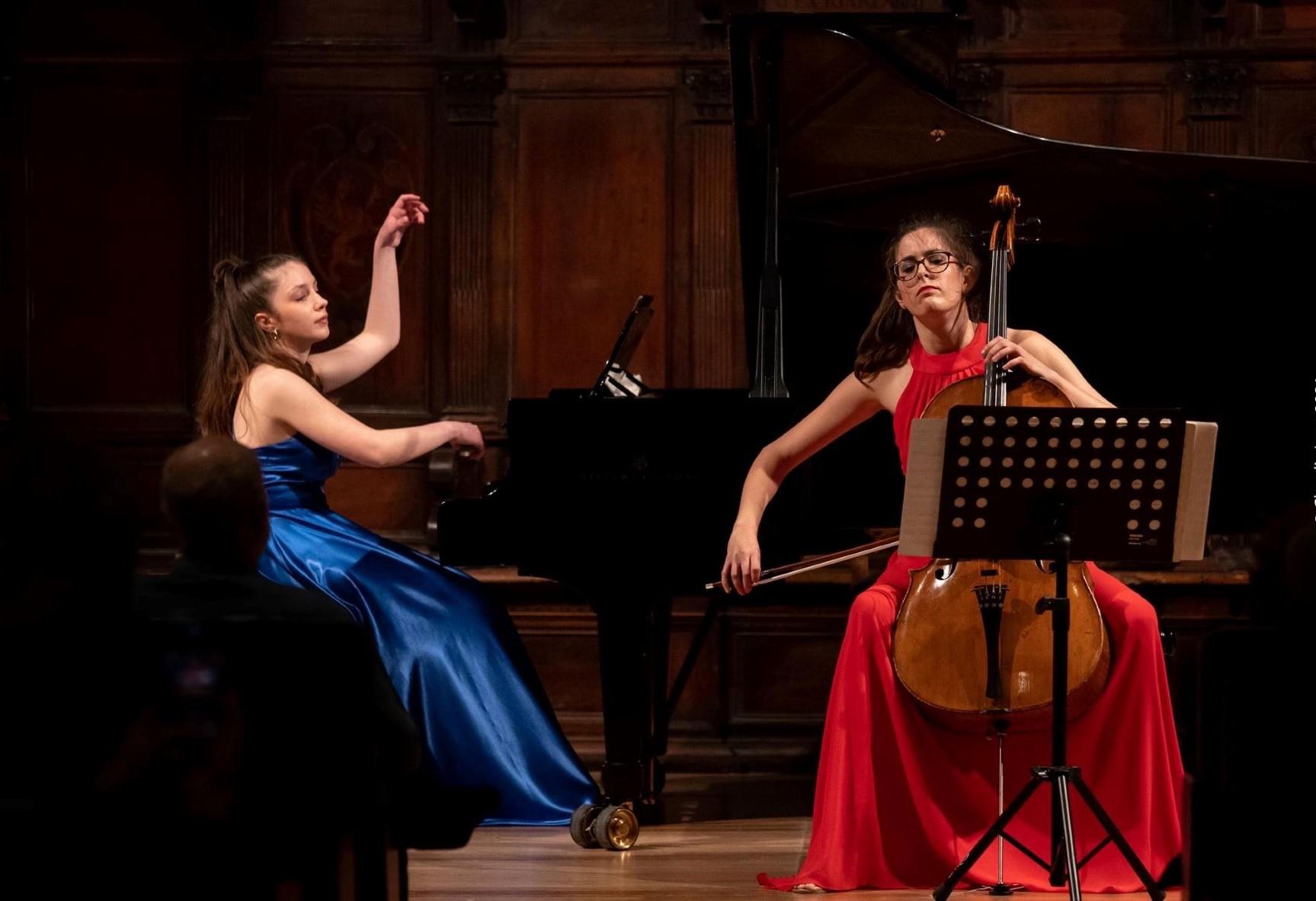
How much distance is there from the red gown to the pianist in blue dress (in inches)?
37.4

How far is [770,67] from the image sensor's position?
3637 mm

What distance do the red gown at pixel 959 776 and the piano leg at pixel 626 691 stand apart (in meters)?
0.63

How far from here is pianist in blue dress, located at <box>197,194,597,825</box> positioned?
3830 mm

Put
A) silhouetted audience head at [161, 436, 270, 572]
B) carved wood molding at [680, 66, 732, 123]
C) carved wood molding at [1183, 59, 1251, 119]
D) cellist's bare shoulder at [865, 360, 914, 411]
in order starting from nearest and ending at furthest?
1. silhouetted audience head at [161, 436, 270, 572]
2. cellist's bare shoulder at [865, 360, 914, 411]
3. carved wood molding at [1183, 59, 1251, 119]
4. carved wood molding at [680, 66, 732, 123]

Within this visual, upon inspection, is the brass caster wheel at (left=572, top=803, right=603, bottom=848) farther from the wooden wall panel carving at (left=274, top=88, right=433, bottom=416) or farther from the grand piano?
the wooden wall panel carving at (left=274, top=88, right=433, bottom=416)

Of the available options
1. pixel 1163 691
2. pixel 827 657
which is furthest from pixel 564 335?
pixel 1163 691

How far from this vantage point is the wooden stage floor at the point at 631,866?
327cm

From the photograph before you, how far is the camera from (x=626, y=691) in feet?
12.4

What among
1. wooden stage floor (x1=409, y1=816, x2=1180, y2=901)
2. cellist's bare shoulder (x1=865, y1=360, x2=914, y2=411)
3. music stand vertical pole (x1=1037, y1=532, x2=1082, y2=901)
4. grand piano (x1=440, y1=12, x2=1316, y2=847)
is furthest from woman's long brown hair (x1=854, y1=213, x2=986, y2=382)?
wooden stage floor (x1=409, y1=816, x2=1180, y2=901)

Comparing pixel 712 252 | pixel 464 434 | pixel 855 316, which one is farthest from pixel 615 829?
pixel 712 252

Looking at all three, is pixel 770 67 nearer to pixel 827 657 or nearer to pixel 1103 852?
pixel 1103 852

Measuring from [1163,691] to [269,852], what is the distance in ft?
7.00

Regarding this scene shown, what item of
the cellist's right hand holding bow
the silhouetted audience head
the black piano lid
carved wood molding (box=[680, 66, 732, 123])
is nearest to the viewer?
the silhouetted audience head

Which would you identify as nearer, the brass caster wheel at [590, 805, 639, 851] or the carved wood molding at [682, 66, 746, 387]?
the brass caster wheel at [590, 805, 639, 851]
